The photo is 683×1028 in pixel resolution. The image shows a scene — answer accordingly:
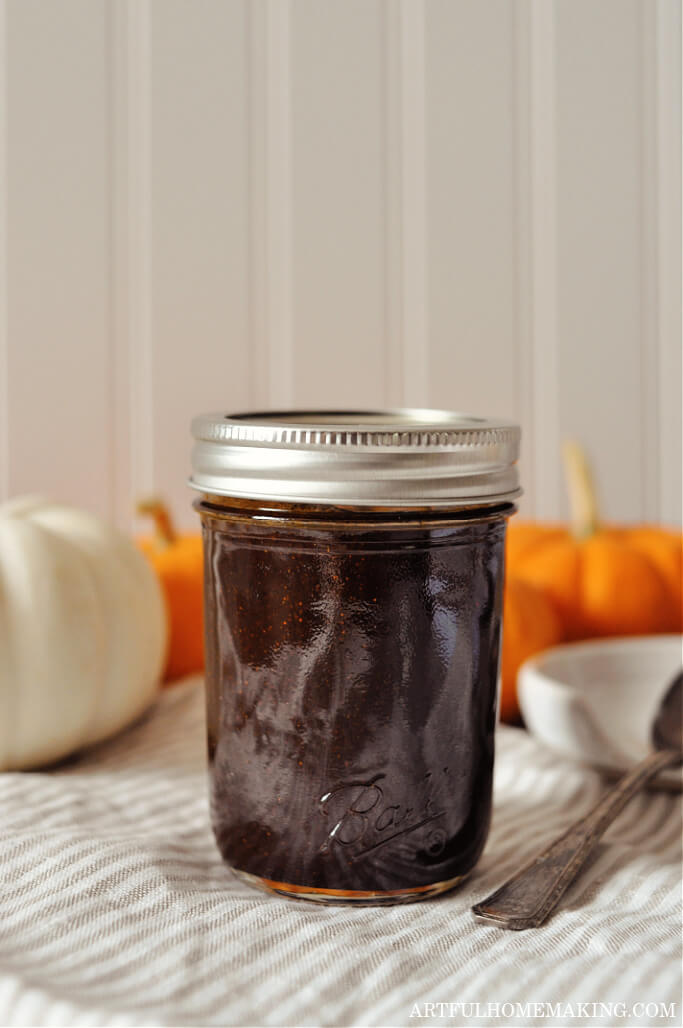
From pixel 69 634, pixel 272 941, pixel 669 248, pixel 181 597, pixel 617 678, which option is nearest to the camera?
pixel 272 941

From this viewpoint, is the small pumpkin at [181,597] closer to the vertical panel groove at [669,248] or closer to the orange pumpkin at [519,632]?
the orange pumpkin at [519,632]

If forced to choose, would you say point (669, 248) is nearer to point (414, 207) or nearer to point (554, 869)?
A: point (414, 207)

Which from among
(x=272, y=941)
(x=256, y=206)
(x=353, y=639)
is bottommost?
(x=272, y=941)

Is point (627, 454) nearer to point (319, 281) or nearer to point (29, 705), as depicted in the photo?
point (319, 281)

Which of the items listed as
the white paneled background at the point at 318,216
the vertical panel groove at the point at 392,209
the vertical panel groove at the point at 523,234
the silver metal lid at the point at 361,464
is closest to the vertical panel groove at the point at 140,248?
the white paneled background at the point at 318,216

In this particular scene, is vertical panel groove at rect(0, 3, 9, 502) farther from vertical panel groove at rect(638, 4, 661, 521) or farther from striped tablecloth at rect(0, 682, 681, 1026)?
vertical panel groove at rect(638, 4, 661, 521)

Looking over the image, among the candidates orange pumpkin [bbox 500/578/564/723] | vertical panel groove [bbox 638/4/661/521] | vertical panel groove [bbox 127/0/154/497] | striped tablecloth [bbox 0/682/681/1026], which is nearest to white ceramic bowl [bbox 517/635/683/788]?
orange pumpkin [bbox 500/578/564/723]

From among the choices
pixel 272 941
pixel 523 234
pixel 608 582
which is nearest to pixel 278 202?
pixel 523 234
